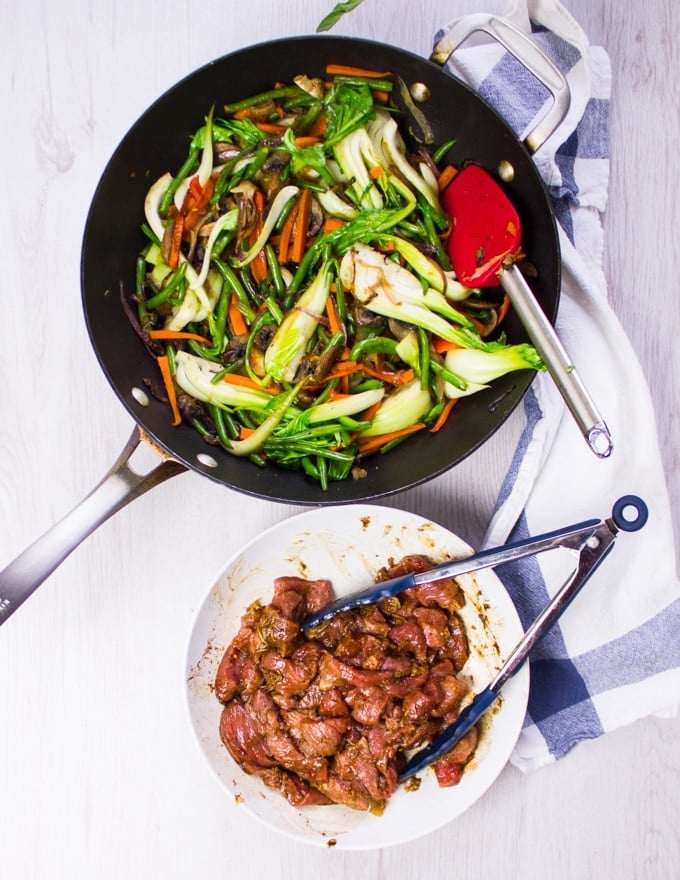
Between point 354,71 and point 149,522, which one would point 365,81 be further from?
point 149,522

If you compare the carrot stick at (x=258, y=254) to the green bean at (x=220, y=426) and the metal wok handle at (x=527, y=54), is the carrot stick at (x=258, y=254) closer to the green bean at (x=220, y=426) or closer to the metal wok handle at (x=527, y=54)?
the green bean at (x=220, y=426)

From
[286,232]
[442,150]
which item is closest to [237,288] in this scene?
[286,232]

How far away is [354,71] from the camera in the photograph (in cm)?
196

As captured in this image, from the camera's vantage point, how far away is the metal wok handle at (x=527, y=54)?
1819 millimetres

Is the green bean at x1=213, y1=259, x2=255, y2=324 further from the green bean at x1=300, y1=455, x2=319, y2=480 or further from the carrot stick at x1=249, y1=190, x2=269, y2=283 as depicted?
the green bean at x1=300, y1=455, x2=319, y2=480

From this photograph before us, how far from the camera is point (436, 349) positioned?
78.4 inches

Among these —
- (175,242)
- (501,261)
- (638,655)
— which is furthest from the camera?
(638,655)

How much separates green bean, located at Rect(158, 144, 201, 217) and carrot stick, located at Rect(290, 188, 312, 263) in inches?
11.3

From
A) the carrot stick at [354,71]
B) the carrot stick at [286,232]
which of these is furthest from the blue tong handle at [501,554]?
the carrot stick at [354,71]

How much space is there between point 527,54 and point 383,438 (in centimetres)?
97

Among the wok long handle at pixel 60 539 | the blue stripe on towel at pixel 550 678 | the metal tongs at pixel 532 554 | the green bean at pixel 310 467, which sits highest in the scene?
the wok long handle at pixel 60 539

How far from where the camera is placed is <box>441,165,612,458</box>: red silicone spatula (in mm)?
1701

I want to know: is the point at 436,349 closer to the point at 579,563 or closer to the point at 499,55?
the point at 579,563

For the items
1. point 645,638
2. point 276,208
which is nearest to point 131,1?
point 276,208
